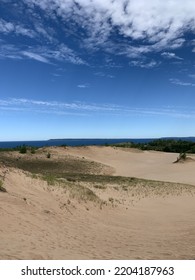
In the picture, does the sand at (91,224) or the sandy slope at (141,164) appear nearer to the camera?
the sand at (91,224)

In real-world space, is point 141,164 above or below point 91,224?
above

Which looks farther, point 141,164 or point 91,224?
point 141,164

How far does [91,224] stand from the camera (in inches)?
582

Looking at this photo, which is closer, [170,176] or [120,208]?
[120,208]

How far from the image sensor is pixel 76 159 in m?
40.9

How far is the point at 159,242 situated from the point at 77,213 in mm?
4478

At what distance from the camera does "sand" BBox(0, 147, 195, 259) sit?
412 inches

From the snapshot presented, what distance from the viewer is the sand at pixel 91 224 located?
1047 cm

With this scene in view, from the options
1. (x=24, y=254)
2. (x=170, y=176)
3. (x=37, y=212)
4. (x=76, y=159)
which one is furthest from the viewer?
(x=76, y=159)

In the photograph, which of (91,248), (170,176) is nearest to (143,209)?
(91,248)

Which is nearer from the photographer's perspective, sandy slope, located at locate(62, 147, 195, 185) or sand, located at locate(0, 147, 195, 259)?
sand, located at locate(0, 147, 195, 259)

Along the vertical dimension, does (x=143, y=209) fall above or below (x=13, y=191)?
below
